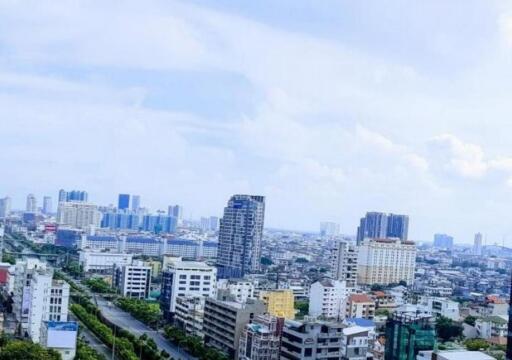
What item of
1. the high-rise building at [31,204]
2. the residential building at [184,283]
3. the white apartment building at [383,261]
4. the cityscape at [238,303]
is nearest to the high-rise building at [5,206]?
the high-rise building at [31,204]

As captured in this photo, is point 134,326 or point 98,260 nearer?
point 134,326

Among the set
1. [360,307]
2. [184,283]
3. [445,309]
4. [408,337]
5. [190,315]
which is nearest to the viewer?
[408,337]

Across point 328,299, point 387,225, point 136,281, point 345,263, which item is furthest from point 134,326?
point 387,225

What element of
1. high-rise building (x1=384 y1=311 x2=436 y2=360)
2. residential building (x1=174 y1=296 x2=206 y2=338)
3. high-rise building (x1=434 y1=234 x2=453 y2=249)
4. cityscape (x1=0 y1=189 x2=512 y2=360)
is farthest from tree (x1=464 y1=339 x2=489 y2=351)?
high-rise building (x1=434 y1=234 x2=453 y2=249)

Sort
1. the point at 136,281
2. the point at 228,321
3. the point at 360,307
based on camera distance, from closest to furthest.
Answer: the point at 228,321 < the point at 360,307 < the point at 136,281

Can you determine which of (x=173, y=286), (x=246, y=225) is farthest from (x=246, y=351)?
(x=246, y=225)

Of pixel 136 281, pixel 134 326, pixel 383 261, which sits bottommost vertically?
pixel 134 326

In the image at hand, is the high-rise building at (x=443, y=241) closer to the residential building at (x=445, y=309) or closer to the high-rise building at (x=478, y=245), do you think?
the high-rise building at (x=478, y=245)

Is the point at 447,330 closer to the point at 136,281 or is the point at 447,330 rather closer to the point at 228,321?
the point at 228,321
